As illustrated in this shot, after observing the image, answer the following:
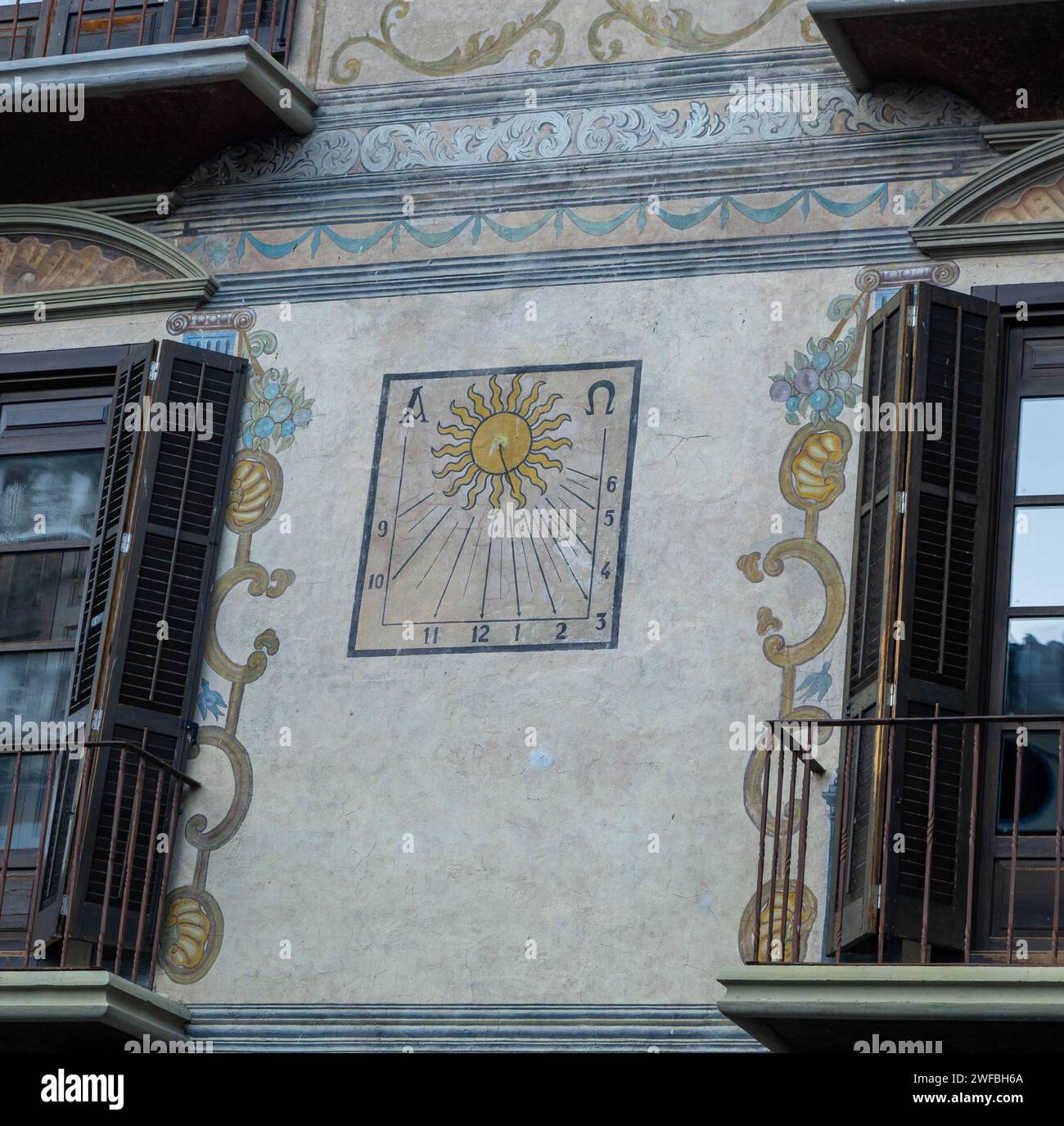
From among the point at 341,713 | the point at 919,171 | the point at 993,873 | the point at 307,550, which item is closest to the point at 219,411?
the point at 307,550

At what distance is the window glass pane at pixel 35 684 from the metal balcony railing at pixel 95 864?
1.03 feet

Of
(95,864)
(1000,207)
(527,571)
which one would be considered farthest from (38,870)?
(1000,207)

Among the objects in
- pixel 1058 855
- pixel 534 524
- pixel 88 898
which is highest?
pixel 534 524

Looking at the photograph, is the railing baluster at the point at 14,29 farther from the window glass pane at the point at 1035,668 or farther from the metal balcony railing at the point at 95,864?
the window glass pane at the point at 1035,668

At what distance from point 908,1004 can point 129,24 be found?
5560mm

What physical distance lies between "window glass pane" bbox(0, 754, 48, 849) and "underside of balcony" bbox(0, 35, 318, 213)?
2.38 m

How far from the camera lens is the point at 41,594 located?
33.0 ft

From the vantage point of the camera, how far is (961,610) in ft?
28.7

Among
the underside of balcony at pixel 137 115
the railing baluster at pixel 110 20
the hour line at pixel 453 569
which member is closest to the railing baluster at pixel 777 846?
the hour line at pixel 453 569

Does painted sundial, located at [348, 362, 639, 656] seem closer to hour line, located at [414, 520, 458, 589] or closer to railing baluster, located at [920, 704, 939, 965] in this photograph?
hour line, located at [414, 520, 458, 589]

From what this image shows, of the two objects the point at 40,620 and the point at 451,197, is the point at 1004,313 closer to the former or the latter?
the point at 451,197

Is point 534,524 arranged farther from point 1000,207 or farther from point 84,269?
point 84,269

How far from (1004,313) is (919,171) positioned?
74 centimetres
